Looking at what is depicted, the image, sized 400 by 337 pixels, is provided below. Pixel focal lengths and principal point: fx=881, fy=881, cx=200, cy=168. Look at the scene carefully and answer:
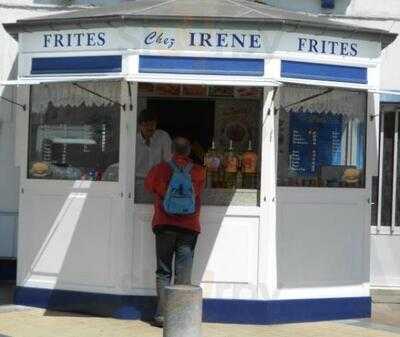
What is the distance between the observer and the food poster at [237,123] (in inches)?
366

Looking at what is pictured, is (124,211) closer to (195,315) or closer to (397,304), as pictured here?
(195,315)

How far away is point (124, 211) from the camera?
8.98m

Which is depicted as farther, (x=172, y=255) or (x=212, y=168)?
(x=212, y=168)

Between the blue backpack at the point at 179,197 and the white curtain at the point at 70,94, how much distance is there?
125 centimetres

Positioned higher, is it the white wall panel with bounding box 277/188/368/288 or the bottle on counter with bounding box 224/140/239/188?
the bottle on counter with bounding box 224/140/239/188

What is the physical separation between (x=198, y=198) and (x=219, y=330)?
131 centimetres

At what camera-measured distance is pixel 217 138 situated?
9547mm

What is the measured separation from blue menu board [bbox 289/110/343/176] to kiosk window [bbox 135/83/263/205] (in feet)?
1.37

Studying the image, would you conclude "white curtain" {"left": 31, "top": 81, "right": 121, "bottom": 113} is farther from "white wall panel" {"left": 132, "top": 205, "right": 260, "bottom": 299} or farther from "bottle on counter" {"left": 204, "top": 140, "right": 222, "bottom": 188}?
"white wall panel" {"left": 132, "top": 205, "right": 260, "bottom": 299}

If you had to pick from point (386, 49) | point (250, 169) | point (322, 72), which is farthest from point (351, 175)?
point (386, 49)

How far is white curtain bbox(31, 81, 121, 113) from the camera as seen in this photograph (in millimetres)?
9227

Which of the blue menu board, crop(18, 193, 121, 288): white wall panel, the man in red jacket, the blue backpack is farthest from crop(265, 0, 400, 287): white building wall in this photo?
crop(18, 193, 121, 288): white wall panel

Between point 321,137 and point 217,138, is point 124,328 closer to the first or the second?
point 217,138

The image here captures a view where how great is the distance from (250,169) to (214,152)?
0.47 m
